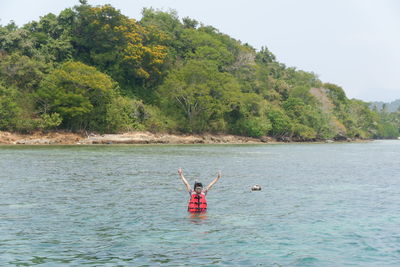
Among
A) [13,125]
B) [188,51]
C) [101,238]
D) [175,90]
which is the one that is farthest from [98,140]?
[101,238]

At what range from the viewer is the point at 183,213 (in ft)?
69.4

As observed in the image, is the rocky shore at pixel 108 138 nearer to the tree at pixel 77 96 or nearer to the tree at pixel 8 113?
the tree at pixel 8 113

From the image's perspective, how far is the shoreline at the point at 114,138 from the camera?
7994 cm

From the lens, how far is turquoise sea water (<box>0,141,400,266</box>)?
14242 mm

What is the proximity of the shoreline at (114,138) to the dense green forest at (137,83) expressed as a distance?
5.88 ft

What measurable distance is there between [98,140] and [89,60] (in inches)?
1141

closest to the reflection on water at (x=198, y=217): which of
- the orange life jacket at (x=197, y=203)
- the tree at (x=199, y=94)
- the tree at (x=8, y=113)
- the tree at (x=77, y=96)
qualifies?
the orange life jacket at (x=197, y=203)

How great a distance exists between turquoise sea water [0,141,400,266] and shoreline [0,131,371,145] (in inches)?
1856

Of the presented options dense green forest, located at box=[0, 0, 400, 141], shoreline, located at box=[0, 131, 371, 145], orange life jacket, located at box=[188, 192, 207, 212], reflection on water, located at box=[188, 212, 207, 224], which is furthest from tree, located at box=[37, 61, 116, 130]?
reflection on water, located at box=[188, 212, 207, 224]

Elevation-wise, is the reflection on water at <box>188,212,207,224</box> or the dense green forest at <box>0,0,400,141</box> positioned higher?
the dense green forest at <box>0,0,400,141</box>

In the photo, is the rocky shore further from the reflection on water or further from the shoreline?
the reflection on water

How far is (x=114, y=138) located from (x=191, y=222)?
71.8m

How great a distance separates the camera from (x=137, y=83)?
112 meters

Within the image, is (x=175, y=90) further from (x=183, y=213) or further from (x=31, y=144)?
(x=183, y=213)
